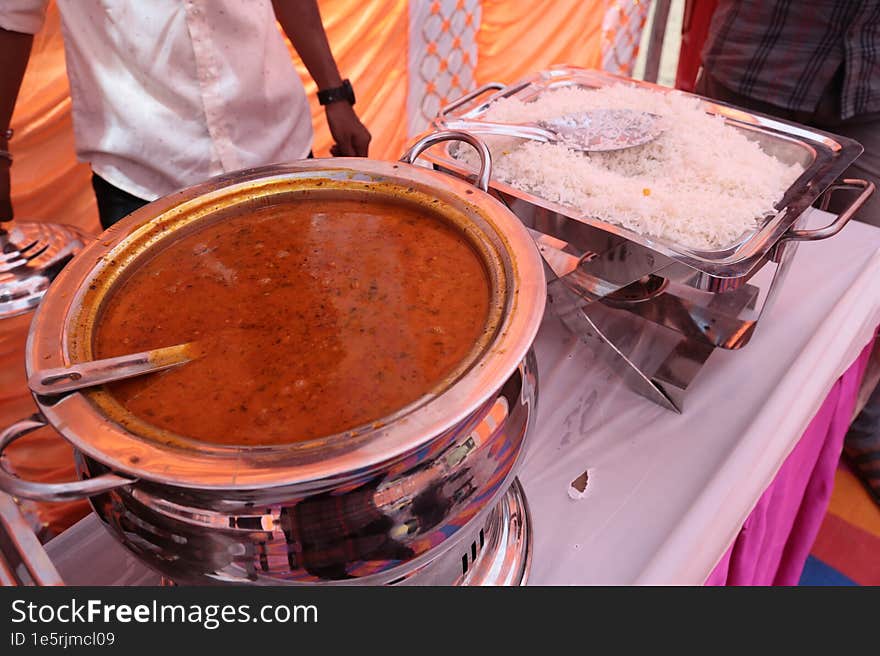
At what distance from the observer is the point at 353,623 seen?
0.58 m

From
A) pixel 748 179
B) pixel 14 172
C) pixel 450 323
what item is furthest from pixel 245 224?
pixel 14 172

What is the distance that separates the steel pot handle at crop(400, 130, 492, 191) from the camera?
0.74 meters

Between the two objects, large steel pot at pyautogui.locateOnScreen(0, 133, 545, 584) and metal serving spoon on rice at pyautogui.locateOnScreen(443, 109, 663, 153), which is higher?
metal serving spoon on rice at pyautogui.locateOnScreen(443, 109, 663, 153)

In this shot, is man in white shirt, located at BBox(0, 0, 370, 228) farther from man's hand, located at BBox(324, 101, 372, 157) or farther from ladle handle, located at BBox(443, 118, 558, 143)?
ladle handle, located at BBox(443, 118, 558, 143)

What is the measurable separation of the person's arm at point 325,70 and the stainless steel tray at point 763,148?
0.35 m

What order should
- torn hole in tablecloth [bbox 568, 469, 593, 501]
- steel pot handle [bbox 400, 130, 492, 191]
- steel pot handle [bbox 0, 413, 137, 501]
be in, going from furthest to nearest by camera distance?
torn hole in tablecloth [bbox 568, 469, 593, 501]
steel pot handle [bbox 400, 130, 492, 191]
steel pot handle [bbox 0, 413, 137, 501]

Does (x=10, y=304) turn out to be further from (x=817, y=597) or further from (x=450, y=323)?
(x=817, y=597)

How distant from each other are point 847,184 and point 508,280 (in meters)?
0.69

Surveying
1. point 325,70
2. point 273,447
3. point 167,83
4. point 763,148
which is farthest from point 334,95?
point 273,447

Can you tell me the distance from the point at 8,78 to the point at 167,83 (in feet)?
0.88

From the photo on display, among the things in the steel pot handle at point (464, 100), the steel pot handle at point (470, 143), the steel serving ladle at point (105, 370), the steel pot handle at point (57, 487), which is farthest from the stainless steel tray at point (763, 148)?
the steel pot handle at point (57, 487)

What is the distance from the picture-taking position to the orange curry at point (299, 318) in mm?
559

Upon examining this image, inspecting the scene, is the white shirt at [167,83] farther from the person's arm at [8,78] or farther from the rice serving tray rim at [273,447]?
the rice serving tray rim at [273,447]

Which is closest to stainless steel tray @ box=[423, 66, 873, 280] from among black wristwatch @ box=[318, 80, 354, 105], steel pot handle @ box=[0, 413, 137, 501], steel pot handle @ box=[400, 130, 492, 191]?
steel pot handle @ box=[400, 130, 492, 191]
